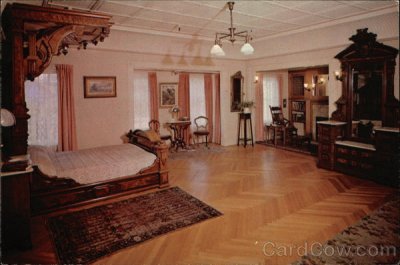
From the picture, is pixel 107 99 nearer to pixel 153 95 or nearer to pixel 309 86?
pixel 153 95

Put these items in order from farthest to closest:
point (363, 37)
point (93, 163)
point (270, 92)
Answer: point (270, 92)
point (363, 37)
point (93, 163)

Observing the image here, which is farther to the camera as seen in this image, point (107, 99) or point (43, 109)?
point (107, 99)

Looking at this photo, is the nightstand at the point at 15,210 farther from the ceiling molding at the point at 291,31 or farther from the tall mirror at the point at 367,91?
the tall mirror at the point at 367,91

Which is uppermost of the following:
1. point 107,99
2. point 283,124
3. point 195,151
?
Result: point 107,99

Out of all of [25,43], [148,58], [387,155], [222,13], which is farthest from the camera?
[148,58]

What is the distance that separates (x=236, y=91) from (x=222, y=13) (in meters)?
3.50

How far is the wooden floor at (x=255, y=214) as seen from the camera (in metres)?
2.77

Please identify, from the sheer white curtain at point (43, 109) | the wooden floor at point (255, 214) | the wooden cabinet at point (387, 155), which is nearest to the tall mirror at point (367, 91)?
the wooden cabinet at point (387, 155)

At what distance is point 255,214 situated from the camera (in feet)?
12.1

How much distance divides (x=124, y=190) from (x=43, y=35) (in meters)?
2.45

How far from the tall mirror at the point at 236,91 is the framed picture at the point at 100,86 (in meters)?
3.64

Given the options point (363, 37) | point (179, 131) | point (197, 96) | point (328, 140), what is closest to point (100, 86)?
point (179, 131)

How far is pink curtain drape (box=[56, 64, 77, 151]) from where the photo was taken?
567 centimetres

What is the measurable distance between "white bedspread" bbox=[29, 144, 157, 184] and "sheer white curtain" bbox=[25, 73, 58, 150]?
3.66 ft
